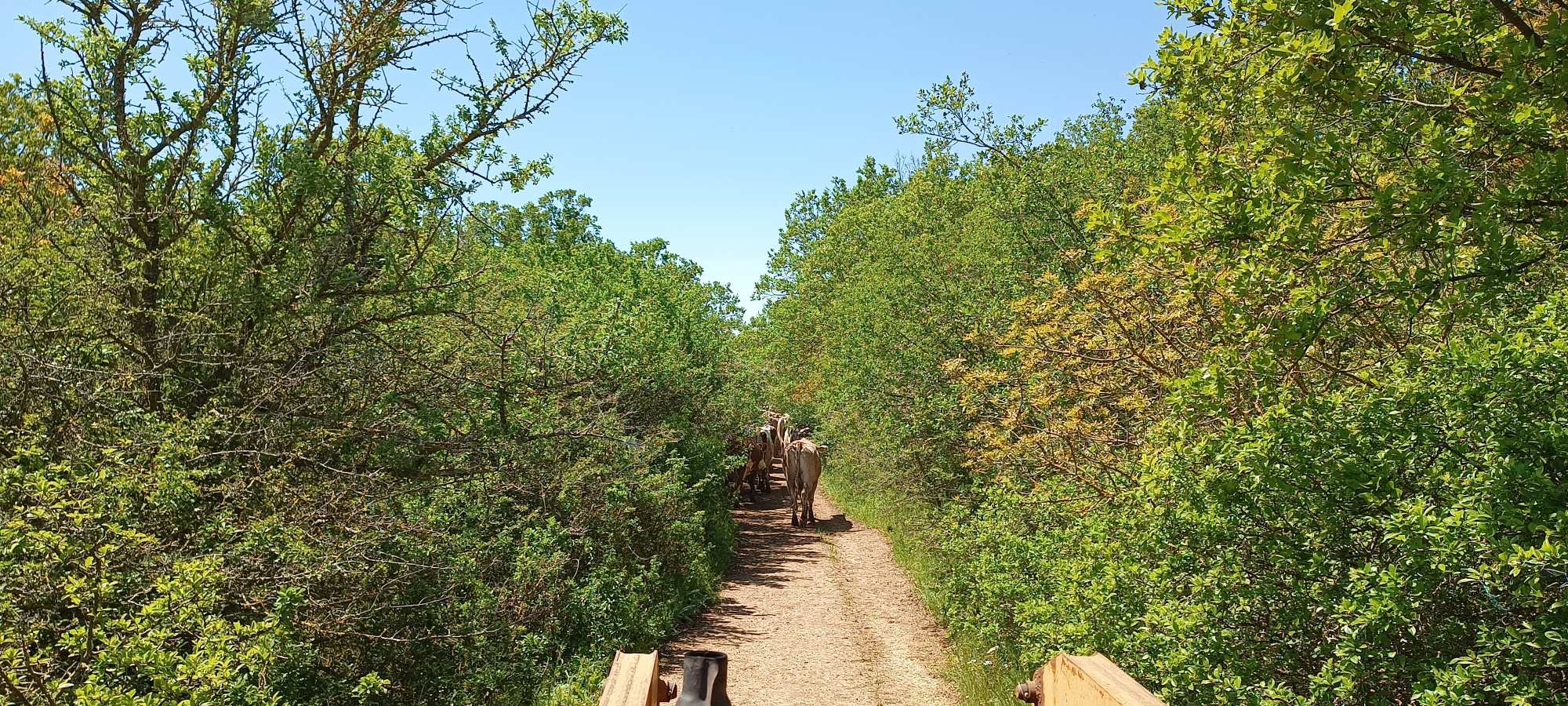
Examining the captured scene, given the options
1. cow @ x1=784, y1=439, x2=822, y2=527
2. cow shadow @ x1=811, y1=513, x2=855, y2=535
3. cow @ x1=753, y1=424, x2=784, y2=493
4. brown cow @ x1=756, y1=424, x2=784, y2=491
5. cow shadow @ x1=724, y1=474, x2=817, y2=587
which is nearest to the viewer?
cow shadow @ x1=724, y1=474, x2=817, y2=587

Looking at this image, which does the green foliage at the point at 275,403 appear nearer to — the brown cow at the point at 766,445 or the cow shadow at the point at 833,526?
the cow shadow at the point at 833,526

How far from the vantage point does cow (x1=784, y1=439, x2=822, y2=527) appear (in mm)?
18172

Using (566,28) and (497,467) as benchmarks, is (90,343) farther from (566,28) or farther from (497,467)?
(566,28)

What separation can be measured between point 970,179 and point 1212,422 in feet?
46.0

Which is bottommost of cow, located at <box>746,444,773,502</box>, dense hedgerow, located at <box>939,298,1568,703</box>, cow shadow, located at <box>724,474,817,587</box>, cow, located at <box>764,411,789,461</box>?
cow shadow, located at <box>724,474,817,587</box>

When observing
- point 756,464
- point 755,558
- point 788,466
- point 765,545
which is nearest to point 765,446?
point 756,464

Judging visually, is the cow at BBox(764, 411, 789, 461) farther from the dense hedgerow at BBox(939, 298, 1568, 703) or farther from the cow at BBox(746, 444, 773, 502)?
the dense hedgerow at BBox(939, 298, 1568, 703)

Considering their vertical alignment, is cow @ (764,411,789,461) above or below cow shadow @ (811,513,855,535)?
above

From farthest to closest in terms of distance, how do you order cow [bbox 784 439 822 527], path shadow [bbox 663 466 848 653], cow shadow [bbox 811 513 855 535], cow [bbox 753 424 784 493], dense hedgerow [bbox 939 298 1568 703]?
cow [bbox 753 424 784 493] < cow [bbox 784 439 822 527] < cow shadow [bbox 811 513 855 535] < path shadow [bbox 663 466 848 653] < dense hedgerow [bbox 939 298 1568 703]

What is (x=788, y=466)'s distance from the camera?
19.2m

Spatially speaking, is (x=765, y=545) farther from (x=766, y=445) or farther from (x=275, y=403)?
(x=275, y=403)

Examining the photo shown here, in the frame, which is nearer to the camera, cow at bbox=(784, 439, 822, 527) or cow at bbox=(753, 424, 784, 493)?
cow at bbox=(784, 439, 822, 527)

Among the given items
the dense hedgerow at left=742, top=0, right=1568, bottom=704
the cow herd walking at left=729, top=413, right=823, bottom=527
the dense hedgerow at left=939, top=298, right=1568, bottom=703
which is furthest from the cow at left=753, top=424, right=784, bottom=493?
the dense hedgerow at left=939, top=298, right=1568, bottom=703

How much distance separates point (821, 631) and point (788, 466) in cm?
891
